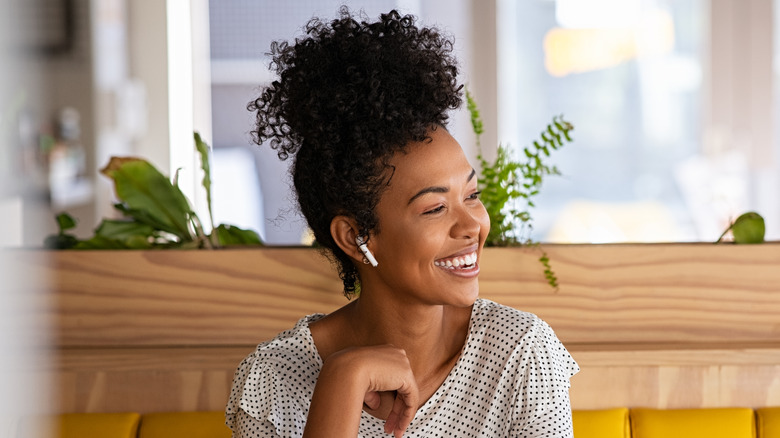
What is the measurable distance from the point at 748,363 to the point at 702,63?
3.16 meters

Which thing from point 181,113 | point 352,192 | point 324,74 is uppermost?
point 181,113

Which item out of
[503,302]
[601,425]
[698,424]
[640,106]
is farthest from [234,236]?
[640,106]

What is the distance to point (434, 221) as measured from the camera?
1118 millimetres

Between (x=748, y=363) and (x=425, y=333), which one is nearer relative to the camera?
(x=425, y=333)

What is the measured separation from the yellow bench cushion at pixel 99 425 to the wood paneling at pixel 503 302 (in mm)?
39

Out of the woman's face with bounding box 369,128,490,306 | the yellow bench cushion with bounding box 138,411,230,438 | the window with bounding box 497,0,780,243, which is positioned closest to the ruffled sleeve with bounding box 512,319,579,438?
the woman's face with bounding box 369,128,490,306

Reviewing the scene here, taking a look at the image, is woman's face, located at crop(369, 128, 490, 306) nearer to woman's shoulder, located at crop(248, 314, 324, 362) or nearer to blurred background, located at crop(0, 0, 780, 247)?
woman's shoulder, located at crop(248, 314, 324, 362)

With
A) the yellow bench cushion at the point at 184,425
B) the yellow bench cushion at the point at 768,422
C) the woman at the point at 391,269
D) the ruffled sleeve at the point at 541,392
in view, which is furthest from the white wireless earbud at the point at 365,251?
the yellow bench cushion at the point at 768,422

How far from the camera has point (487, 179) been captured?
5.06 ft

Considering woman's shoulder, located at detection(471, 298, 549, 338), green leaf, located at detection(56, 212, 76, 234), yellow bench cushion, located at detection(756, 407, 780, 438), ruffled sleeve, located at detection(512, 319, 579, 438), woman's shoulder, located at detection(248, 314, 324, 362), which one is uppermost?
green leaf, located at detection(56, 212, 76, 234)

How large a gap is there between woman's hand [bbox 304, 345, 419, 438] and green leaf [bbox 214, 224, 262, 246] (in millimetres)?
598

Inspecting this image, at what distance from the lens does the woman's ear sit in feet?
3.86

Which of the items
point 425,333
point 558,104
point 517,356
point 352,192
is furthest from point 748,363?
point 558,104

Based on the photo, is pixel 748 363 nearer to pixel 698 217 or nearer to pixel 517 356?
pixel 517 356
